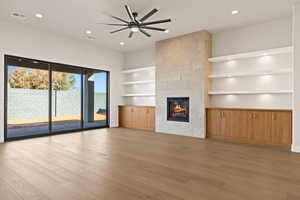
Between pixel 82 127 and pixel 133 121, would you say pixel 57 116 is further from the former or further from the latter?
pixel 133 121

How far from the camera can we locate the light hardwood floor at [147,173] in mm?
2016

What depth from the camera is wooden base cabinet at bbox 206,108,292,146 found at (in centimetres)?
413

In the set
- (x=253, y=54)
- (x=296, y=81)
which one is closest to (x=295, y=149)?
(x=296, y=81)

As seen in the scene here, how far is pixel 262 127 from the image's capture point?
4418mm

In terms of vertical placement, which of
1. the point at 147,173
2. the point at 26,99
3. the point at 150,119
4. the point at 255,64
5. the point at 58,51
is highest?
the point at 58,51

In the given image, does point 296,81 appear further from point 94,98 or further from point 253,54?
point 94,98

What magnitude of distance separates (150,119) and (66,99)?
122 inches

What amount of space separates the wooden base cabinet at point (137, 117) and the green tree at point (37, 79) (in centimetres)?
238

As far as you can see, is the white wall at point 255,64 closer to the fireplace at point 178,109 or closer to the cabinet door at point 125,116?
the fireplace at point 178,109

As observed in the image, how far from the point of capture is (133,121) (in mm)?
7219

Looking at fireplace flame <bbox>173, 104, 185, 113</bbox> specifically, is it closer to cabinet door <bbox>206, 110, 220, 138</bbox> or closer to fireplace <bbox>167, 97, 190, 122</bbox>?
fireplace <bbox>167, 97, 190, 122</bbox>

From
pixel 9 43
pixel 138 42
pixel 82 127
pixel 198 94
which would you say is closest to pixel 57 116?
pixel 82 127

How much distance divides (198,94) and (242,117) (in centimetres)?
137

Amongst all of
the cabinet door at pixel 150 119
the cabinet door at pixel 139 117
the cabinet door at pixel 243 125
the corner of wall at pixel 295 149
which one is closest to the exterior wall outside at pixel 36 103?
the cabinet door at pixel 139 117
